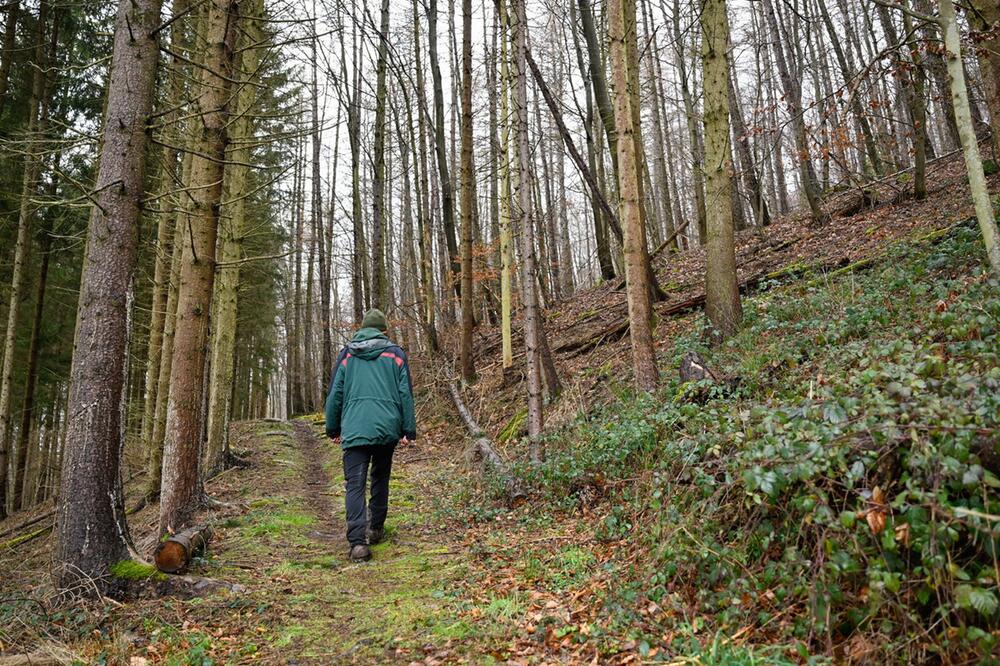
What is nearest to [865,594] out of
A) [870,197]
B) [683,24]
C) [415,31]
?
[870,197]

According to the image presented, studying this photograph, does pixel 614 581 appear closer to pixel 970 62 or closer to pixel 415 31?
pixel 415 31

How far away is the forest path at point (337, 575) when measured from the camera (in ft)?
11.7

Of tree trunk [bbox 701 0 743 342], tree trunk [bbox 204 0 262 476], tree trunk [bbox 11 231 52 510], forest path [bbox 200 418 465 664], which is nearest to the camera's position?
forest path [bbox 200 418 465 664]

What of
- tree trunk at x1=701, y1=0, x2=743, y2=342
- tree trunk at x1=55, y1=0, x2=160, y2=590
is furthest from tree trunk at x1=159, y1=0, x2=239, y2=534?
tree trunk at x1=701, y1=0, x2=743, y2=342

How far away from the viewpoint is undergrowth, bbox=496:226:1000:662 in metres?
2.40

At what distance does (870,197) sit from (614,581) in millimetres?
12767

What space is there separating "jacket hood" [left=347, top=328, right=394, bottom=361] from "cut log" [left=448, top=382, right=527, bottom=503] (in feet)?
6.89

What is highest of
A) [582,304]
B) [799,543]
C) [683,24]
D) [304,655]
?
[683,24]

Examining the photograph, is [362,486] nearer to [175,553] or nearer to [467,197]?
[175,553]

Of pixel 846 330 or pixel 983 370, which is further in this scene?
pixel 846 330

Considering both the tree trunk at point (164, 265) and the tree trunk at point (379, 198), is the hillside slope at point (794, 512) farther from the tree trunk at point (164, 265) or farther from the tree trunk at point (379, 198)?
the tree trunk at point (379, 198)

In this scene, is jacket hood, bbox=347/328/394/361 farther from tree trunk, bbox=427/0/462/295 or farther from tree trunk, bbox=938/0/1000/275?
tree trunk, bbox=427/0/462/295

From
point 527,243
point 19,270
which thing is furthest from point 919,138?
point 19,270

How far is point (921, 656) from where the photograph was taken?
233 cm
